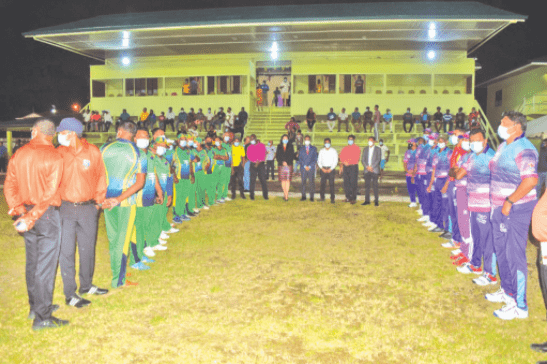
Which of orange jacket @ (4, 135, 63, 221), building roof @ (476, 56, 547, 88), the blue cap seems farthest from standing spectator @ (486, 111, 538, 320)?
building roof @ (476, 56, 547, 88)

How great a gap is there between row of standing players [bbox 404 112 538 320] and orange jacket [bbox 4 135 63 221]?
4.58 m

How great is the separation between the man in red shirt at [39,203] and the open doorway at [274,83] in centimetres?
2526

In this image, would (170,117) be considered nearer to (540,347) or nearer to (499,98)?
(540,347)

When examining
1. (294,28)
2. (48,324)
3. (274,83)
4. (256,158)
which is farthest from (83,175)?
(274,83)

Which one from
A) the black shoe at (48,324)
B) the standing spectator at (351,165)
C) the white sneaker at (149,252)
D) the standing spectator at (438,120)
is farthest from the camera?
the standing spectator at (438,120)

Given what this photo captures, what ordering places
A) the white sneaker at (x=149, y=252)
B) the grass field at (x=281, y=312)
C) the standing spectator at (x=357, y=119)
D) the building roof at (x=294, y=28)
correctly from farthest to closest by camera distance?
the standing spectator at (x=357, y=119), the building roof at (x=294, y=28), the white sneaker at (x=149, y=252), the grass field at (x=281, y=312)

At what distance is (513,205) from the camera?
14.3 feet

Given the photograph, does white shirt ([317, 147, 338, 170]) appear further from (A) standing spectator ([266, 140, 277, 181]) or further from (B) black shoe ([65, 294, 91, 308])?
(B) black shoe ([65, 294, 91, 308])

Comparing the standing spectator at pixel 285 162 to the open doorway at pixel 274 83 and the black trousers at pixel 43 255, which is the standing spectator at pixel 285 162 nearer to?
the black trousers at pixel 43 255

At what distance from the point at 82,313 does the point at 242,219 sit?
581 cm

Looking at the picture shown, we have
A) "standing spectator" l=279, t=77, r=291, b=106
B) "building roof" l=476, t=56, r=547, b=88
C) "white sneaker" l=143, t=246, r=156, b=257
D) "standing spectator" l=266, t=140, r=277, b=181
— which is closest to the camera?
"white sneaker" l=143, t=246, r=156, b=257

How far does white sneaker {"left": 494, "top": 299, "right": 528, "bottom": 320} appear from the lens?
4.43 m

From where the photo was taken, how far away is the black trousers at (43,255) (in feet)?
13.1

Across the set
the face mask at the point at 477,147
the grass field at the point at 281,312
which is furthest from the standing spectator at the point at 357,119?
the face mask at the point at 477,147
